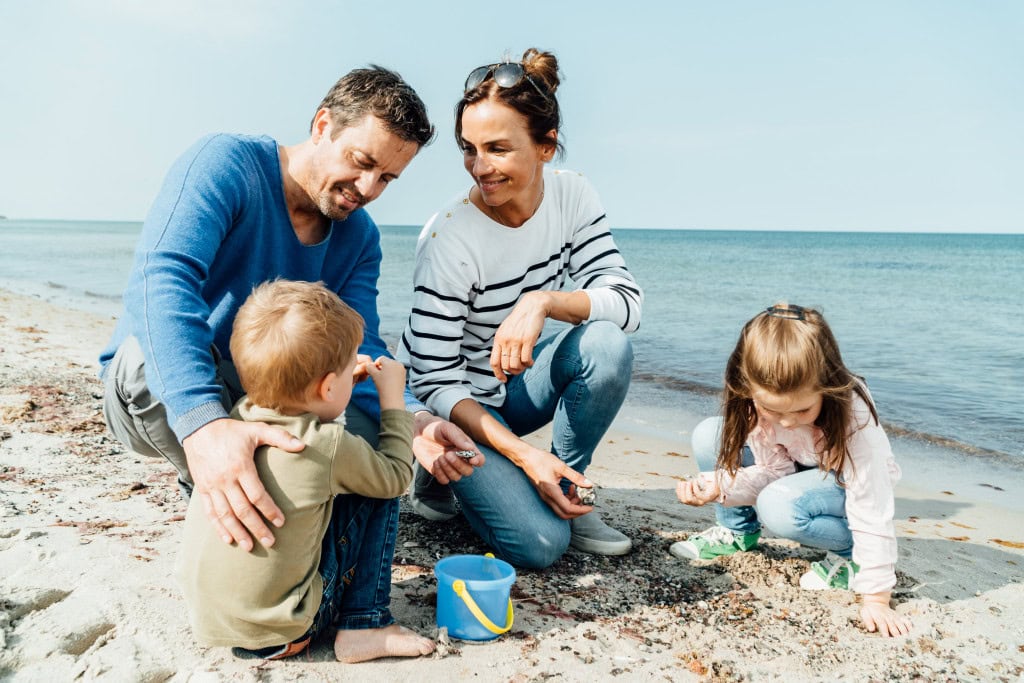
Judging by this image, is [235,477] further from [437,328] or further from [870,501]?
[870,501]

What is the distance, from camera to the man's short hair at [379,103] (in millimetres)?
2553

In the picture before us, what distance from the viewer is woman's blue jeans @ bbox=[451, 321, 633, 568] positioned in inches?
117

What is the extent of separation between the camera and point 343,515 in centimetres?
224

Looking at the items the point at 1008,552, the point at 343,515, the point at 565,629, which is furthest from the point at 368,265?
the point at 1008,552

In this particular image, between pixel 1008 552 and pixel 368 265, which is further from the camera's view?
pixel 1008 552

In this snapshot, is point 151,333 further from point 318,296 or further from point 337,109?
point 337,109

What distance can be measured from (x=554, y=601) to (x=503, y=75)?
1.99 metres

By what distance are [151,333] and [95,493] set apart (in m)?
1.62

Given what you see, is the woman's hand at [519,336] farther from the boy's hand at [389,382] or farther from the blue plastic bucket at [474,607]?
the blue plastic bucket at [474,607]

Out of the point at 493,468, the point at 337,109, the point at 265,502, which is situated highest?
the point at 337,109

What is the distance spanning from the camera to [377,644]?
7.25 feet

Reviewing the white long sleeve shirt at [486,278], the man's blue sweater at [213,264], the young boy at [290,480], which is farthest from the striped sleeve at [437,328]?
the young boy at [290,480]

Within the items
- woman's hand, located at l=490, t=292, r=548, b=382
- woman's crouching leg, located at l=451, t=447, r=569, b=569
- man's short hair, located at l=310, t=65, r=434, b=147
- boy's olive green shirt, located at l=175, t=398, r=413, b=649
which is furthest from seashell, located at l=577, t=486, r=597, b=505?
man's short hair, located at l=310, t=65, r=434, b=147

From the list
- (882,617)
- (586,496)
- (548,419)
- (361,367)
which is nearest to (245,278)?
(361,367)
